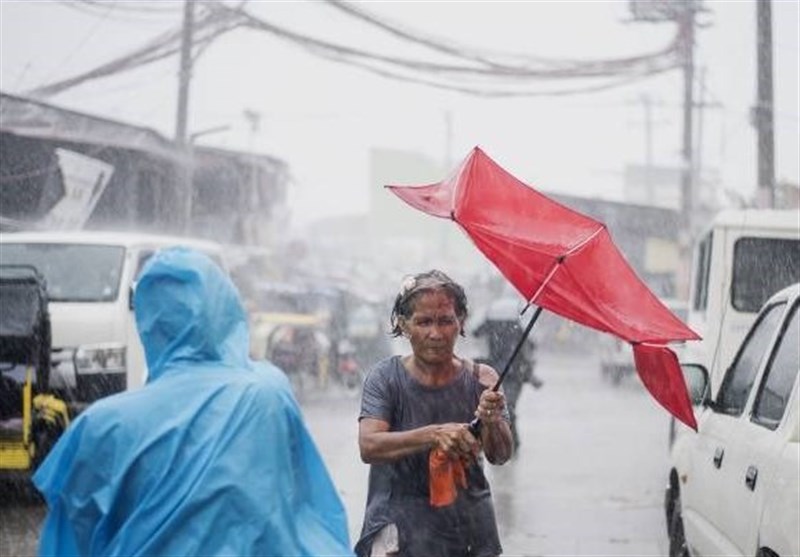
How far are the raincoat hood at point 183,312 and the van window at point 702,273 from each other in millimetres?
7920

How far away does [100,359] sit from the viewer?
31.7 ft

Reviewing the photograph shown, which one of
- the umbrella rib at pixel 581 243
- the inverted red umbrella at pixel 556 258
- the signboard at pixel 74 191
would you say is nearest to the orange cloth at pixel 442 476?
the inverted red umbrella at pixel 556 258

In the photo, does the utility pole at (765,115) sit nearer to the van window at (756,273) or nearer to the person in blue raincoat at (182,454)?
the van window at (756,273)

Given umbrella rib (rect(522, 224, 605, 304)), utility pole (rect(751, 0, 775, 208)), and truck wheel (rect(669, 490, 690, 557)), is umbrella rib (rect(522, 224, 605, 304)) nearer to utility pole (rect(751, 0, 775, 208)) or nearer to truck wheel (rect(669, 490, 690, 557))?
truck wheel (rect(669, 490, 690, 557))

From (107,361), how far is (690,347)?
488cm

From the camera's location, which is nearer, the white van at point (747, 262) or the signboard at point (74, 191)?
the white van at point (747, 262)

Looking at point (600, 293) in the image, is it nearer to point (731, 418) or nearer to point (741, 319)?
point (731, 418)

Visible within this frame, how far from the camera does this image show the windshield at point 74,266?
10.3 m

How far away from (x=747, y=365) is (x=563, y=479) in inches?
215

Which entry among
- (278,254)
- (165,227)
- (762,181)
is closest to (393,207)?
(278,254)

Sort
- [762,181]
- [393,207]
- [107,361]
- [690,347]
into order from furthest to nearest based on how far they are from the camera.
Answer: [393,207] → [762,181] → [690,347] → [107,361]

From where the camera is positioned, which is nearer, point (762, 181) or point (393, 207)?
point (762, 181)

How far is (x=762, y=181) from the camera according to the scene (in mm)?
Result: 17266

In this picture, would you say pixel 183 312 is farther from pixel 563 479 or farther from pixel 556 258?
pixel 563 479
